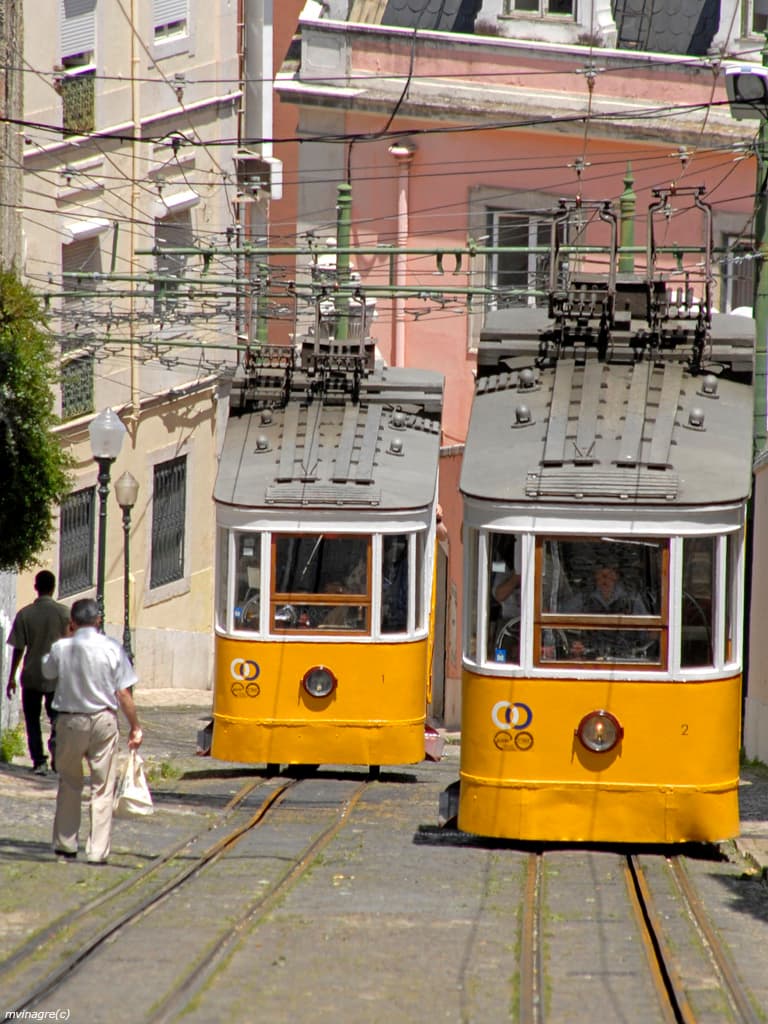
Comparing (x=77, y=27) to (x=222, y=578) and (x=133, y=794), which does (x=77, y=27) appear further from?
(x=133, y=794)

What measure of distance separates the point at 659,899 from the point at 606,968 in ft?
6.85

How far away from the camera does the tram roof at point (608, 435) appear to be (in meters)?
12.4

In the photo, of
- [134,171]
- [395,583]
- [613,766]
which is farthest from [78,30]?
[613,766]

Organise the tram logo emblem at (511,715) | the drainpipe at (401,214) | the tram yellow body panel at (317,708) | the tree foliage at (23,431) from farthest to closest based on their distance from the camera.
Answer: the drainpipe at (401,214) → the tram yellow body panel at (317,708) → the tree foliage at (23,431) → the tram logo emblem at (511,715)

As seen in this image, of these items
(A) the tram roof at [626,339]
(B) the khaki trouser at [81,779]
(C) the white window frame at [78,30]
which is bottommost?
(B) the khaki trouser at [81,779]

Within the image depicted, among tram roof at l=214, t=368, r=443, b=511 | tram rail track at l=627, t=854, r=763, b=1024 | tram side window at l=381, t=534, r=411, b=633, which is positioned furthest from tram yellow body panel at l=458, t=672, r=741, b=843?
tram roof at l=214, t=368, r=443, b=511

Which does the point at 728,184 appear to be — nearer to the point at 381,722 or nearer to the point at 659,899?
the point at 381,722

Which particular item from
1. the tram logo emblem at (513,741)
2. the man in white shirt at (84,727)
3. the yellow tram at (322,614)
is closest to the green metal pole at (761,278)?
the yellow tram at (322,614)

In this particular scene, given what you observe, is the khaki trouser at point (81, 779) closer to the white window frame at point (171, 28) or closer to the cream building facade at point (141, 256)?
the cream building facade at point (141, 256)

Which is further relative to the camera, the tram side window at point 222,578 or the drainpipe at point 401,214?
the drainpipe at point 401,214

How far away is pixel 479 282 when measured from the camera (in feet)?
99.7

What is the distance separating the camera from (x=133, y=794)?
12383 mm

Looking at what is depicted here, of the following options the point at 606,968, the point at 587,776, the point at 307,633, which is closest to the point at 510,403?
the point at 587,776

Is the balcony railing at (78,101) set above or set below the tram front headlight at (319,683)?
above
